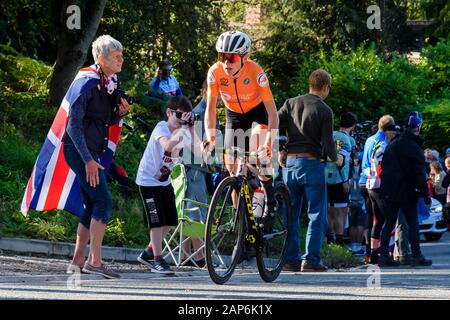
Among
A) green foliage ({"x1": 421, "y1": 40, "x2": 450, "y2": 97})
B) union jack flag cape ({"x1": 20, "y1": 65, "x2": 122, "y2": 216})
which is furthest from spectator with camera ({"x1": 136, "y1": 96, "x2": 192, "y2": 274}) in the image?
green foliage ({"x1": 421, "y1": 40, "x2": 450, "y2": 97})

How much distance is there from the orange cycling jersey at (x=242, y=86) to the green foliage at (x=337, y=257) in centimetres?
400

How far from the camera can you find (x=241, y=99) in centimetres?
1133

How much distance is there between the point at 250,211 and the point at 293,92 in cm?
1696

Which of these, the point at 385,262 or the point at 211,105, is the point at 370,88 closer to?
the point at 385,262

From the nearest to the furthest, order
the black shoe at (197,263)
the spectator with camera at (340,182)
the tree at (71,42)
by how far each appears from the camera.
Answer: the black shoe at (197,263), the spectator with camera at (340,182), the tree at (71,42)

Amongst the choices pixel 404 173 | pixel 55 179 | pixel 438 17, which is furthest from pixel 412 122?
pixel 438 17

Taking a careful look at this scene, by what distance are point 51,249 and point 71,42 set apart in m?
8.13

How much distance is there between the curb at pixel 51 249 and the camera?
44.4 feet

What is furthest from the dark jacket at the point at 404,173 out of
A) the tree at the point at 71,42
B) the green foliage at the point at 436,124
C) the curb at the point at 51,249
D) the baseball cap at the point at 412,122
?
the green foliage at the point at 436,124

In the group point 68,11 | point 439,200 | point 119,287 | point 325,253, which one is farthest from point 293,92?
point 119,287

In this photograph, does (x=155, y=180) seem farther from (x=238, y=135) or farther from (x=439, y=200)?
(x=439, y=200)

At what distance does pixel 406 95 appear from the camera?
81.4 ft

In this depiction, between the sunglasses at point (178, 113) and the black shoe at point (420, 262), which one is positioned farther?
the black shoe at point (420, 262)

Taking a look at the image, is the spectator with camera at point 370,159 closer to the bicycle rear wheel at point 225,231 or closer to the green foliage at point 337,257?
the green foliage at point 337,257
